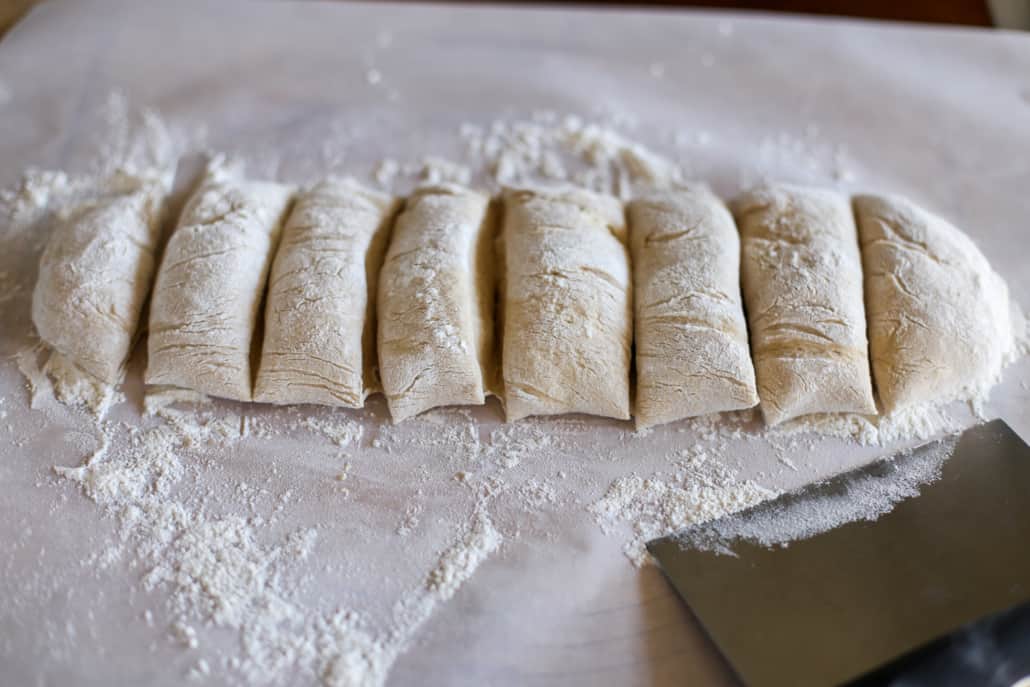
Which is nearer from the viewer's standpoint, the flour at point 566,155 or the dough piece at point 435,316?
the dough piece at point 435,316

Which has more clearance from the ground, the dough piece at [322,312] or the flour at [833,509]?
the dough piece at [322,312]

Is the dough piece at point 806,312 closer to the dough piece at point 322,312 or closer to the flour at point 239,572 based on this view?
the flour at point 239,572

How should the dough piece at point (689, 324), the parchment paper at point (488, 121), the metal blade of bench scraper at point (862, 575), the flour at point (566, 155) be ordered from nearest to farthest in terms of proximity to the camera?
the metal blade of bench scraper at point (862, 575) → the parchment paper at point (488, 121) → the dough piece at point (689, 324) → the flour at point (566, 155)

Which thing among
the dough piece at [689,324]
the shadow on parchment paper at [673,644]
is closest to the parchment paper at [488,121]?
the shadow on parchment paper at [673,644]

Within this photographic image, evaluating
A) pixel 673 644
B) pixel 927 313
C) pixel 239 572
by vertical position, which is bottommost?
pixel 673 644

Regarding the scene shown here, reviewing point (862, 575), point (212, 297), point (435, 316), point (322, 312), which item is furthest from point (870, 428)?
point (212, 297)

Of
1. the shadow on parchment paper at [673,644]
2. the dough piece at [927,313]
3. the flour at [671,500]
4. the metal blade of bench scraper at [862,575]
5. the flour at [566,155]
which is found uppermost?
the flour at [566,155]

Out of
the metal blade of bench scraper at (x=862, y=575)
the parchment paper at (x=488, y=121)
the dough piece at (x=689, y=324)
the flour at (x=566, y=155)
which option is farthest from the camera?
the flour at (x=566, y=155)

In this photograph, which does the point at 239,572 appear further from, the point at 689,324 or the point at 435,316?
the point at 689,324
